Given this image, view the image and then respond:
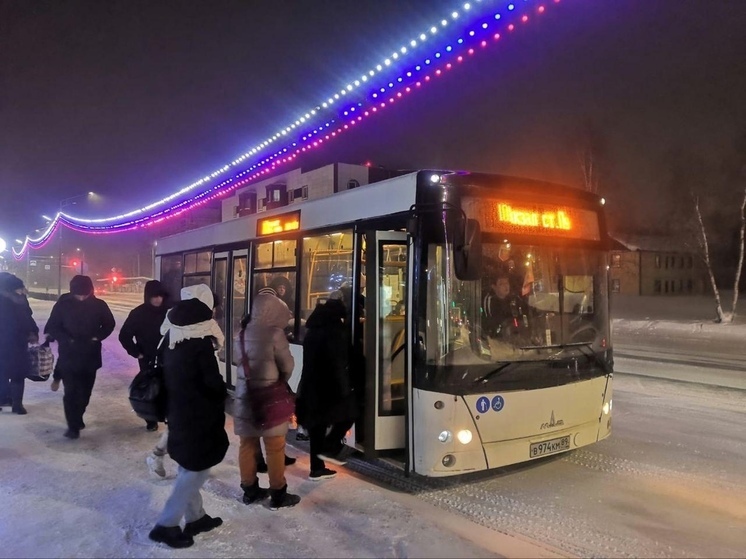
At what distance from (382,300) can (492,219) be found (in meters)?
1.28

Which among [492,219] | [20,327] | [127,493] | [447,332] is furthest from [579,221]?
[20,327]

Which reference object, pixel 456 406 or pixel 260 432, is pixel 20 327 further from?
→ pixel 456 406

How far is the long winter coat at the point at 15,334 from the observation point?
777 cm

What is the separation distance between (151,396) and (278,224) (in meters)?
3.68

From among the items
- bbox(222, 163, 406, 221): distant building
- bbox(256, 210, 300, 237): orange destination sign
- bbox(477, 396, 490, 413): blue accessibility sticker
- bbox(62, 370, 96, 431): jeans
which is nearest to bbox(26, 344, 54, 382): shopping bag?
bbox(62, 370, 96, 431): jeans

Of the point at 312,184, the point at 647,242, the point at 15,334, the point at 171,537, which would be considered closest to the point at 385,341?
the point at 171,537

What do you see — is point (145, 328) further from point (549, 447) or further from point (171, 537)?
point (549, 447)

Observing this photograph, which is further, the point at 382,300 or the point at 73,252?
the point at 73,252

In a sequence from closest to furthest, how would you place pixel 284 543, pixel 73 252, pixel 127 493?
1. pixel 284 543
2. pixel 127 493
3. pixel 73 252

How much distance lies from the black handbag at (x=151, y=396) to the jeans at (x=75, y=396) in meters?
2.81

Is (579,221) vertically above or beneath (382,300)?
above

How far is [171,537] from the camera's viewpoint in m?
4.04

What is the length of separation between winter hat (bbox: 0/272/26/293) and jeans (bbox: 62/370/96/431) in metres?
1.97

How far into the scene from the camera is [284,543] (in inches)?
162
